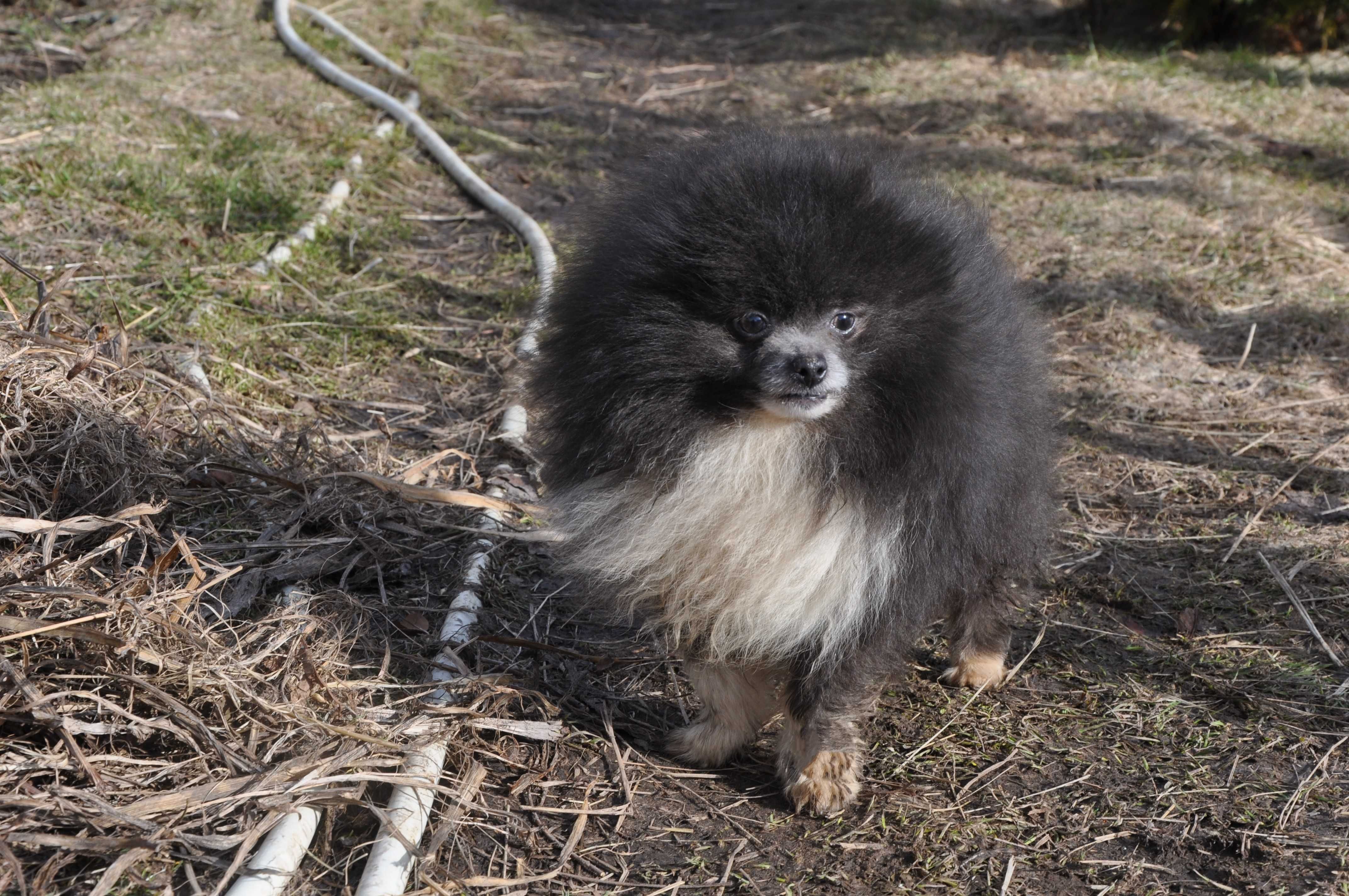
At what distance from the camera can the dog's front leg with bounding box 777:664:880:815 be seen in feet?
9.34

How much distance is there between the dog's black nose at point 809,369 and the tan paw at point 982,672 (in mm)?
1265

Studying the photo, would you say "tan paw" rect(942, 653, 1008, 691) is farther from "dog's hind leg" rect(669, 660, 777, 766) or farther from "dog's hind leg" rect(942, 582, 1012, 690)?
"dog's hind leg" rect(669, 660, 777, 766)

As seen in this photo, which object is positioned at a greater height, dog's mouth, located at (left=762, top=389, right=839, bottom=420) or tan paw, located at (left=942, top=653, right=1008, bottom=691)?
dog's mouth, located at (left=762, top=389, right=839, bottom=420)

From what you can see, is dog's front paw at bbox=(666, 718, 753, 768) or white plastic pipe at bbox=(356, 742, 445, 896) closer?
white plastic pipe at bbox=(356, 742, 445, 896)

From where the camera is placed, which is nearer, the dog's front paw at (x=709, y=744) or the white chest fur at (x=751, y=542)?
the white chest fur at (x=751, y=542)

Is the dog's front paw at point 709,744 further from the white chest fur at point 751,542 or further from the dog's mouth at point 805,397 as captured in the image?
the dog's mouth at point 805,397

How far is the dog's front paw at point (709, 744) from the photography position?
308 cm

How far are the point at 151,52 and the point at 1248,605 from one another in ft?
22.2

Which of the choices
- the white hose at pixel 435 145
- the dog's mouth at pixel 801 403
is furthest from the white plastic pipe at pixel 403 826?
the white hose at pixel 435 145

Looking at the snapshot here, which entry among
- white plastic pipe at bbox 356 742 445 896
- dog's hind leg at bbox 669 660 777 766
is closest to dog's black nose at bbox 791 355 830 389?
dog's hind leg at bbox 669 660 777 766

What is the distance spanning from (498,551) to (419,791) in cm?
A: 120

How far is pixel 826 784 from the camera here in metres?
2.89

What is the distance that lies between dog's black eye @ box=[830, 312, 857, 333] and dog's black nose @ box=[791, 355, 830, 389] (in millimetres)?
150

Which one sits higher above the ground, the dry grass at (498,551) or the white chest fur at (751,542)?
the white chest fur at (751,542)
